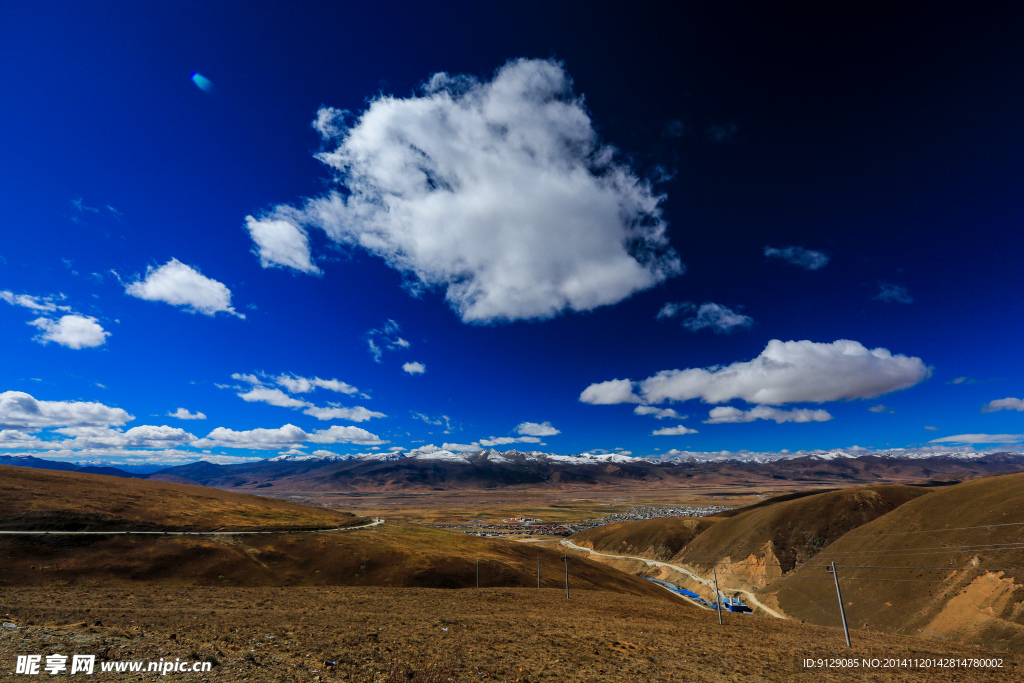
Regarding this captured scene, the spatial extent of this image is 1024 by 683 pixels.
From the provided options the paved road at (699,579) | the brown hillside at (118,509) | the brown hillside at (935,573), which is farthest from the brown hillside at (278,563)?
the brown hillside at (935,573)

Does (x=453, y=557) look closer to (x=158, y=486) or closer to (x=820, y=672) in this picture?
(x=820, y=672)

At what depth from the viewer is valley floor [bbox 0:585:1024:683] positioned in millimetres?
16250

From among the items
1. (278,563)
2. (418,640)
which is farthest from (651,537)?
(418,640)

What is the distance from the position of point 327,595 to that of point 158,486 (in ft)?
319

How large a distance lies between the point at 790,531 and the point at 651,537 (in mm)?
45666

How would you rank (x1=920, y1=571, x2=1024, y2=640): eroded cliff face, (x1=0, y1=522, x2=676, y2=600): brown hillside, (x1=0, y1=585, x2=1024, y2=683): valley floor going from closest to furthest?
(x1=0, y1=585, x2=1024, y2=683): valley floor
(x1=920, y1=571, x2=1024, y2=640): eroded cliff face
(x1=0, y1=522, x2=676, y2=600): brown hillside

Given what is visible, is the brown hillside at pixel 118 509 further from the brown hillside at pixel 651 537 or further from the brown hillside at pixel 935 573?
the brown hillside at pixel 935 573

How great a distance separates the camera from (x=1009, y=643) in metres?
37.0

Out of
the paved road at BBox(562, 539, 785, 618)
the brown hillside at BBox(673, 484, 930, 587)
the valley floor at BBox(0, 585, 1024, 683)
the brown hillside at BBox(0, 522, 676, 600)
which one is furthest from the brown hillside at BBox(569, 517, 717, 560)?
the valley floor at BBox(0, 585, 1024, 683)

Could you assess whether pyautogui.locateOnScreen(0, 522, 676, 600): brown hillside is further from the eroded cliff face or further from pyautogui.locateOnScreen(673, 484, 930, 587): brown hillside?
the eroded cliff face

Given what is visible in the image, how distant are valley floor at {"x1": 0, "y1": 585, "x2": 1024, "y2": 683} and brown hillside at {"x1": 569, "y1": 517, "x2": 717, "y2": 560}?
296ft

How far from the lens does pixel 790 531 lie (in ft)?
298

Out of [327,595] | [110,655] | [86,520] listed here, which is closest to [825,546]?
[327,595]

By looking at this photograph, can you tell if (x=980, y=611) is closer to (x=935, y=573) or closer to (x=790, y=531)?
(x=935, y=573)
